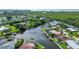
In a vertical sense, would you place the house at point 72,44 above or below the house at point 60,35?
below

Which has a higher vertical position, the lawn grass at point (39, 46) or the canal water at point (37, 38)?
the canal water at point (37, 38)

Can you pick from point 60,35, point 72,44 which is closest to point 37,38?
point 60,35

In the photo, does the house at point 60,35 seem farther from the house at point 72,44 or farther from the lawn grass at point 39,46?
the lawn grass at point 39,46

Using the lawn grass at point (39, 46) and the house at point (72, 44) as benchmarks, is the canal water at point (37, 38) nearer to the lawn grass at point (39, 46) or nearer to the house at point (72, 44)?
the lawn grass at point (39, 46)

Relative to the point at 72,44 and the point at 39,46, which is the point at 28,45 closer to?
the point at 39,46

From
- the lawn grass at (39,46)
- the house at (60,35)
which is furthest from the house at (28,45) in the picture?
the house at (60,35)

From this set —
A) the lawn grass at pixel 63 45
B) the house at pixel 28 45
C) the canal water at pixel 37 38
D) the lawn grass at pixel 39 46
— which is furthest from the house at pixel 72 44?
the house at pixel 28 45

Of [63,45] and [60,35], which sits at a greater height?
[60,35]

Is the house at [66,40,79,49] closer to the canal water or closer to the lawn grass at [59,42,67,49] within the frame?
the lawn grass at [59,42,67,49]

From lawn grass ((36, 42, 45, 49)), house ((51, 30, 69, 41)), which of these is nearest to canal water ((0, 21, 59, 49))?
lawn grass ((36, 42, 45, 49))
